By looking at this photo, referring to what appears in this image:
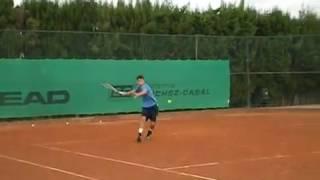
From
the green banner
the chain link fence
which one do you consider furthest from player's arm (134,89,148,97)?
the chain link fence

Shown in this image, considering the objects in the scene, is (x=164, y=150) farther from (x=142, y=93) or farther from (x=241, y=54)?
(x=241, y=54)

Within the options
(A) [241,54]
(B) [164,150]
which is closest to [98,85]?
(A) [241,54]

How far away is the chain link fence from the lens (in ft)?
81.4

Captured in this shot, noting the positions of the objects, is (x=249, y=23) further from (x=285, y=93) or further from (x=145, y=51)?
(x=145, y=51)

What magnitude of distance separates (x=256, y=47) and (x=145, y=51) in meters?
6.43

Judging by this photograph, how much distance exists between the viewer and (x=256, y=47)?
100ft

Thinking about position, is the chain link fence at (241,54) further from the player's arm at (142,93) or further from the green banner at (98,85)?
the player's arm at (142,93)

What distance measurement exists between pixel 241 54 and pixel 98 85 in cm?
856

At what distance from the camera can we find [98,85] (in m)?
24.1

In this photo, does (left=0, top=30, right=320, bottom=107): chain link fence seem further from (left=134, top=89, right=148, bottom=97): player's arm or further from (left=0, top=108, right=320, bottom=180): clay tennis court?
(left=134, top=89, right=148, bottom=97): player's arm

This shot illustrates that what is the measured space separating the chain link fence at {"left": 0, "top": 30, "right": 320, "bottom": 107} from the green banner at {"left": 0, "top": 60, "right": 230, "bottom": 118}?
33.9 inches

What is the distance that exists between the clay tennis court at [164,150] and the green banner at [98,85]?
2.28ft

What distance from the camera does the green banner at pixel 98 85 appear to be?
2205cm

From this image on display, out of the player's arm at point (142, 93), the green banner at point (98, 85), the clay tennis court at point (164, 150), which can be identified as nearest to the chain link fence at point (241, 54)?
the green banner at point (98, 85)
